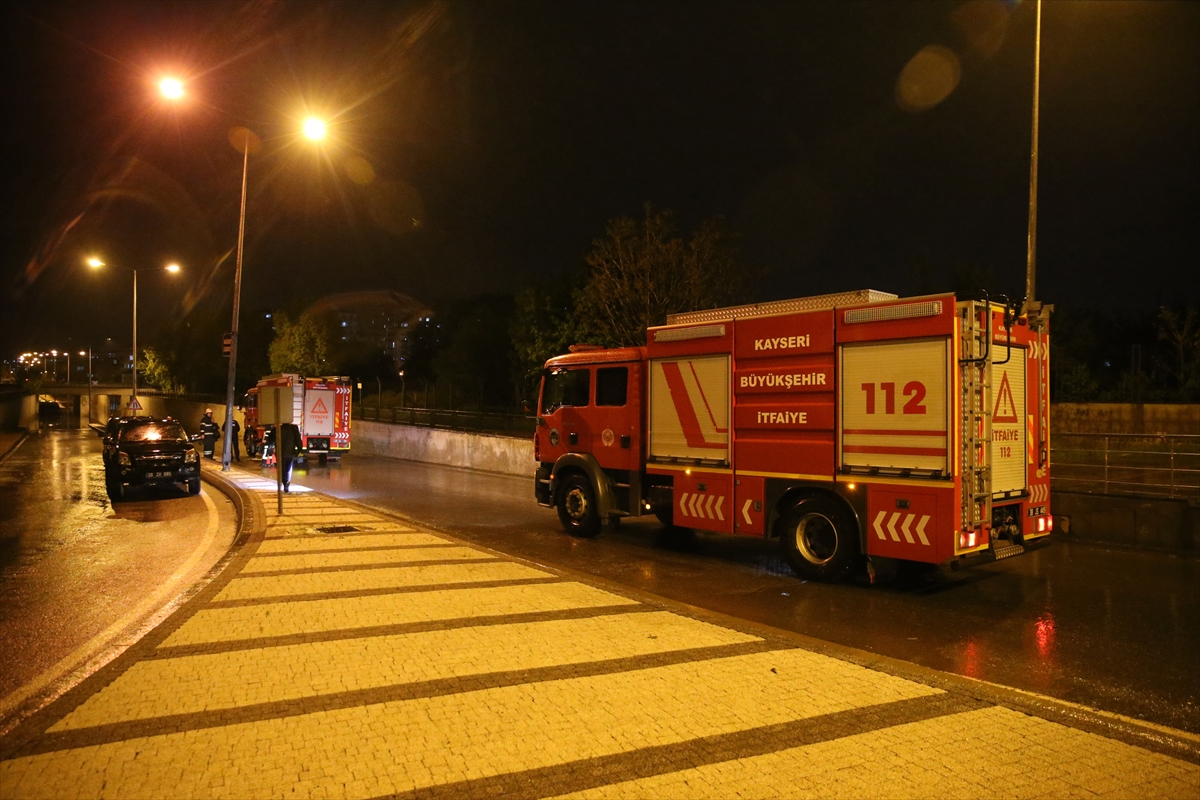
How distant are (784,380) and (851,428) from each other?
103cm

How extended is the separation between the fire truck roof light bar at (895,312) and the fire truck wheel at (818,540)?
2030 mm

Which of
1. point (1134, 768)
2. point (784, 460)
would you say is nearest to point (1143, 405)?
point (784, 460)

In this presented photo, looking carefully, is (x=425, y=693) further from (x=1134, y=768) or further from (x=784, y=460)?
(x=784, y=460)

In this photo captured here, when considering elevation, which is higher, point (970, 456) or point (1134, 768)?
point (970, 456)

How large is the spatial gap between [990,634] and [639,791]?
15.2ft

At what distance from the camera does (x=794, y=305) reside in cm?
971

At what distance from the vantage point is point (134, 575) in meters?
9.37

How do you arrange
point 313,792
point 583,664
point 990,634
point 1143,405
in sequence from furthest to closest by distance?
point 1143,405
point 990,634
point 583,664
point 313,792

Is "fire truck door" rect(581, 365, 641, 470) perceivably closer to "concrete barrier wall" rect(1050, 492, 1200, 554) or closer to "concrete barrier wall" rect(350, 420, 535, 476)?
"concrete barrier wall" rect(1050, 492, 1200, 554)

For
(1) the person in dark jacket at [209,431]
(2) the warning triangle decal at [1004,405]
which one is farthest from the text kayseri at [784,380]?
(1) the person in dark jacket at [209,431]

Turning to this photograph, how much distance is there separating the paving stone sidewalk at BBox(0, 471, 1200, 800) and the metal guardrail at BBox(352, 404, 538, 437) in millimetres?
15372

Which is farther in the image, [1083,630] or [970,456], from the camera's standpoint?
[970,456]

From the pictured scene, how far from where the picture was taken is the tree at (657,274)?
2006 centimetres

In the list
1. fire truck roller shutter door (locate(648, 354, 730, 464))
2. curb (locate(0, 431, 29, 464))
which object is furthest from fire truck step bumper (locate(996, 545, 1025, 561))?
curb (locate(0, 431, 29, 464))
